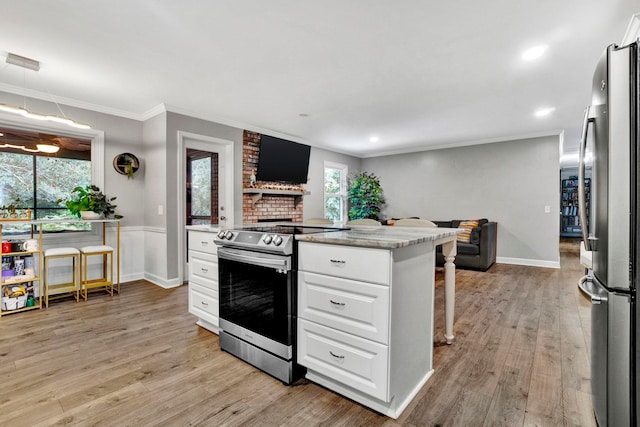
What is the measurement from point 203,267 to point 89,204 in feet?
7.24

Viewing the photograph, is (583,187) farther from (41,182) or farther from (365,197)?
(365,197)

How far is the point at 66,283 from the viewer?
12.4 ft

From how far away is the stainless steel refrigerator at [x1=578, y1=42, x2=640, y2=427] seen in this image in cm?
118

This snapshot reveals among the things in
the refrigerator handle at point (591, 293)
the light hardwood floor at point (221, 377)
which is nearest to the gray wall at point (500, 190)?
the light hardwood floor at point (221, 377)

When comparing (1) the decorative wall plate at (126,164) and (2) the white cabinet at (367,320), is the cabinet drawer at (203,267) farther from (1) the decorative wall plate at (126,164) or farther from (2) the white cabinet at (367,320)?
(1) the decorative wall plate at (126,164)

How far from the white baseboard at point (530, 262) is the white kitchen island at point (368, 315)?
15.8 ft

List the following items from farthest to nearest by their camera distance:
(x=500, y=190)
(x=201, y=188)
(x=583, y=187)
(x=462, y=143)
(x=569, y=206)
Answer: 1. (x=569, y=206)
2. (x=462, y=143)
3. (x=500, y=190)
4. (x=201, y=188)
5. (x=583, y=187)

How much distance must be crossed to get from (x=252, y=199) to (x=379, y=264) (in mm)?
3978

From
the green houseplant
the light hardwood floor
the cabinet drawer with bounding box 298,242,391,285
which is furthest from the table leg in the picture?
the green houseplant

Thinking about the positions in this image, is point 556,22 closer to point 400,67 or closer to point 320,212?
point 400,67

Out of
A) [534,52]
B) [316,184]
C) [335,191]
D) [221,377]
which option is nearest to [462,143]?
[335,191]

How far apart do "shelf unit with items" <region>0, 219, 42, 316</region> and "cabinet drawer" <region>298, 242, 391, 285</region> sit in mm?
3159

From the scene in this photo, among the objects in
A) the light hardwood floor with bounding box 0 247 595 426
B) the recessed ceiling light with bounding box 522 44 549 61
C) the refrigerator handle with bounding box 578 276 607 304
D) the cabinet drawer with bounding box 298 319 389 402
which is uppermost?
the recessed ceiling light with bounding box 522 44 549 61

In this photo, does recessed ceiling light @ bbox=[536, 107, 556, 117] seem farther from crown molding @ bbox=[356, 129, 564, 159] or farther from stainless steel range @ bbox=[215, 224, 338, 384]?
stainless steel range @ bbox=[215, 224, 338, 384]
